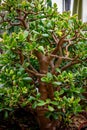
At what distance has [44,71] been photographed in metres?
1.57

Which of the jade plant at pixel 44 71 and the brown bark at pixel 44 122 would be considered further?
the brown bark at pixel 44 122

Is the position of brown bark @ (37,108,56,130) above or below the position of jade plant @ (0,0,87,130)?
below

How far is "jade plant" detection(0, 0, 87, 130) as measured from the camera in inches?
55.3

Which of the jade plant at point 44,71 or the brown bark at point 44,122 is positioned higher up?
the jade plant at point 44,71

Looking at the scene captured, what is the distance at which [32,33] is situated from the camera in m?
1.58

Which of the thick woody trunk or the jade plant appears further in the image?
the thick woody trunk

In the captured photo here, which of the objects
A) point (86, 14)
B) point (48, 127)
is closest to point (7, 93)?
point (48, 127)

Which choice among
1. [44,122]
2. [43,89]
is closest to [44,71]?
[43,89]

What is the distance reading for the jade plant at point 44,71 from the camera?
1405 mm

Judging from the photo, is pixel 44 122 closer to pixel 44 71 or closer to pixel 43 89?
pixel 43 89

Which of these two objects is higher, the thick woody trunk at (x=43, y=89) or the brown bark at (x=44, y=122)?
the thick woody trunk at (x=43, y=89)

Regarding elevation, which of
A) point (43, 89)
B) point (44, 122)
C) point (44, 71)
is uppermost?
point (44, 71)

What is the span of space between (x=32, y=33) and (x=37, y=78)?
0.31 m

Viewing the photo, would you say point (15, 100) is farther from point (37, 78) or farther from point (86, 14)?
point (86, 14)
